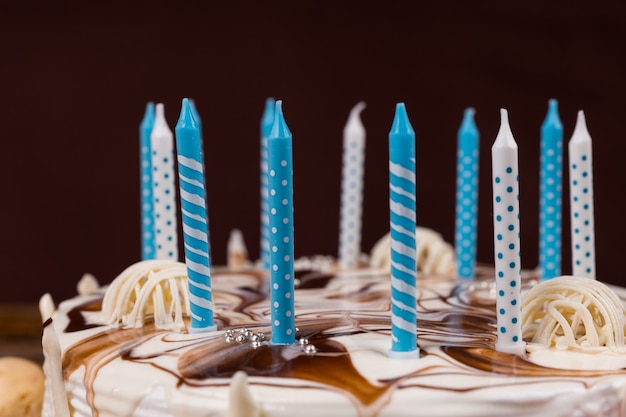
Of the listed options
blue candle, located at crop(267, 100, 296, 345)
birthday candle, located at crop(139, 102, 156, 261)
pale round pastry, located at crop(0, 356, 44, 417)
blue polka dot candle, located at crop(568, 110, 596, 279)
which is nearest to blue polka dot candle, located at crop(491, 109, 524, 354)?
blue candle, located at crop(267, 100, 296, 345)

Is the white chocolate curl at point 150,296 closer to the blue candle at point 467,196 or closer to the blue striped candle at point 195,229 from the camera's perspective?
the blue striped candle at point 195,229

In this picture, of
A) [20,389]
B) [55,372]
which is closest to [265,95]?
[20,389]

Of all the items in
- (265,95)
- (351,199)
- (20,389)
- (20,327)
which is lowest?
(20,327)

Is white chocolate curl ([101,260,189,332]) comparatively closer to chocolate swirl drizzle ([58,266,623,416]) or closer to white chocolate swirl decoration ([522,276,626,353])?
chocolate swirl drizzle ([58,266,623,416])

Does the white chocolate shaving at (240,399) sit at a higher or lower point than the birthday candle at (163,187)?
lower

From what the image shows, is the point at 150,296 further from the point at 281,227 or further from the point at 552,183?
the point at 552,183

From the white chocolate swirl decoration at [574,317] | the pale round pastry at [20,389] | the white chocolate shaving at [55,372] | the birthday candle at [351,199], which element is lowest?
the pale round pastry at [20,389]

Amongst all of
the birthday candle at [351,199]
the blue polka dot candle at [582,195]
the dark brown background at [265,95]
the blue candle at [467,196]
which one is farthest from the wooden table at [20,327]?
the blue polka dot candle at [582,195]
